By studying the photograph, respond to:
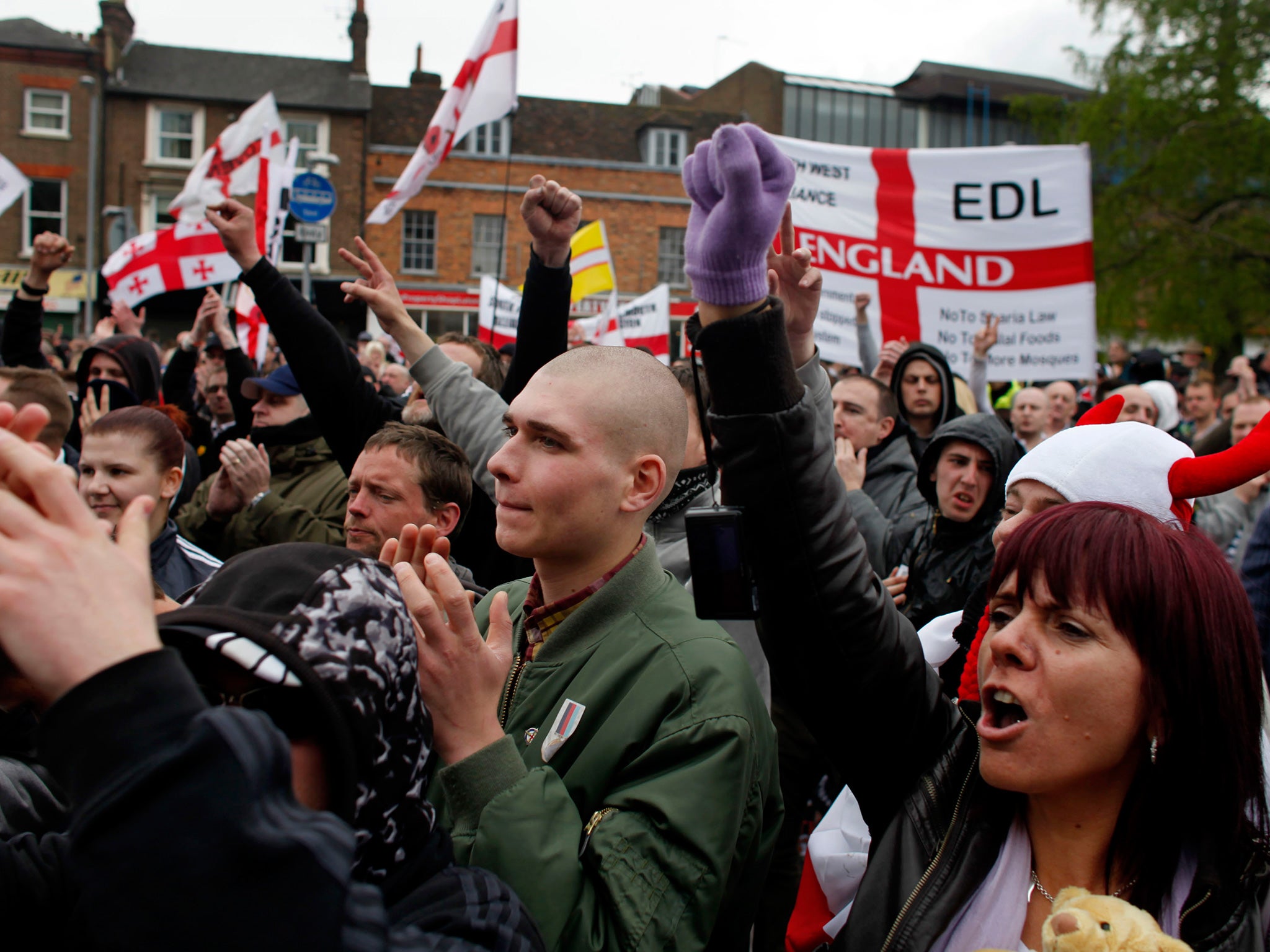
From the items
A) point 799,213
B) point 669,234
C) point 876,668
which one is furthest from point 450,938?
point 669,234

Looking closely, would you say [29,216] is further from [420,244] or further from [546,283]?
[546,283]

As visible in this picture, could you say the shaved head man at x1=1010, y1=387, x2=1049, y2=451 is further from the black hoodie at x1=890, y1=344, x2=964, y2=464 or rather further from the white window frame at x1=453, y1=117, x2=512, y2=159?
the white window frame at x1=453, y1=117, x2=512, y2=159

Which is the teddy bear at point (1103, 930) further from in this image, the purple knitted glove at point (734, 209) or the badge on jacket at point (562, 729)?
the purple knitted glove at point (734, 209)

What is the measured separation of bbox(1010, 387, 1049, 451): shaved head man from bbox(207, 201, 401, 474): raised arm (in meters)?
3.90

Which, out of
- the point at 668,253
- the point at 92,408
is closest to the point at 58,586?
the point at 92,408

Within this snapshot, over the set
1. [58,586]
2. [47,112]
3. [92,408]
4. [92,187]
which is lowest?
[58,586]

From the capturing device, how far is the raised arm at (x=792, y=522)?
1.41 meters

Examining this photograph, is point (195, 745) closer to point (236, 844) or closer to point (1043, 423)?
point (236, 844)

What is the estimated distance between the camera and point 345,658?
3.62 ft

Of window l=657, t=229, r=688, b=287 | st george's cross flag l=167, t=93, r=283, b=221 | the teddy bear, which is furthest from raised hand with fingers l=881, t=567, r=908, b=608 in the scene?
window l=657, t=229, r=688, b=287

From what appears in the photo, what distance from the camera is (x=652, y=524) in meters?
3.10

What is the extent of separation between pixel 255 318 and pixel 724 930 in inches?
329

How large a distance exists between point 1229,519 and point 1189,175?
21.9m

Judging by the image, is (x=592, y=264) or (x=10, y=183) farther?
(x=592, y=264)
